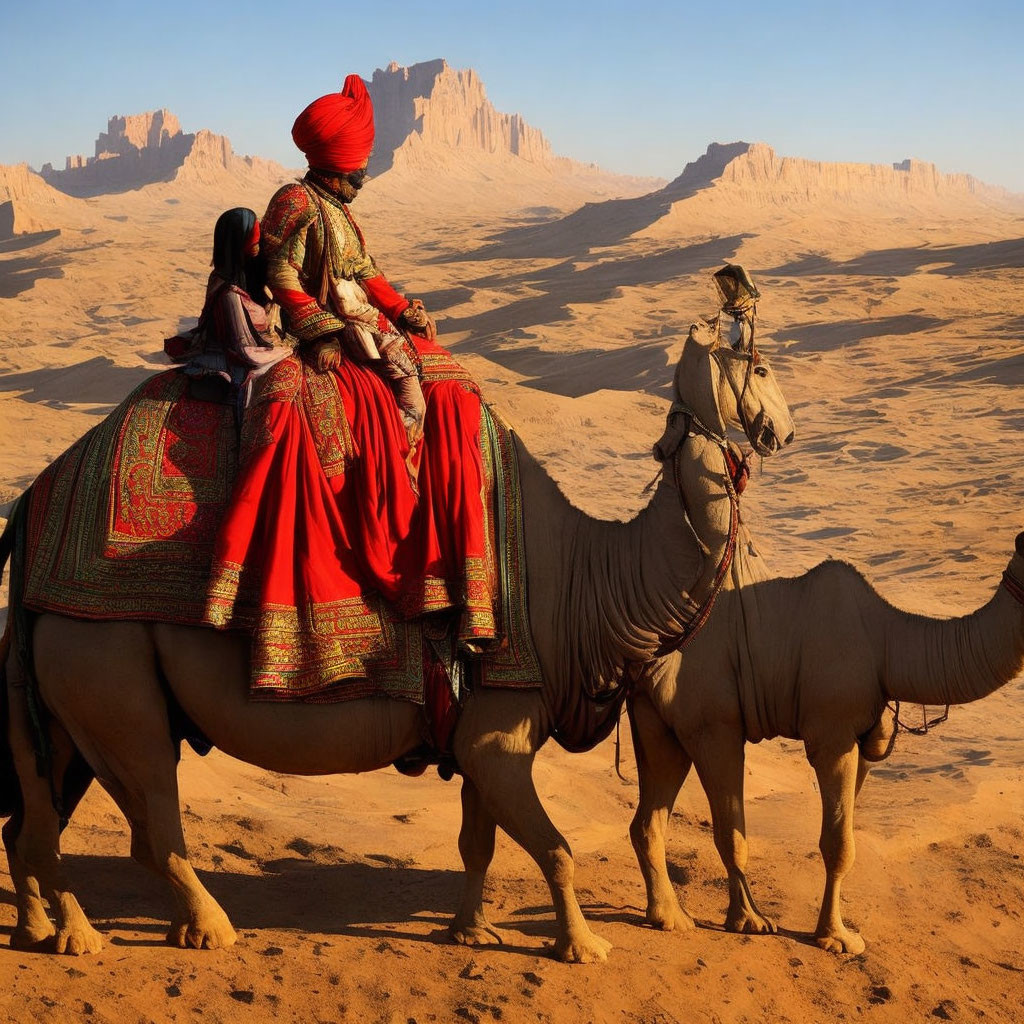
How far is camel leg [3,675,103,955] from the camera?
18.4 ft

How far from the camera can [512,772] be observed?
17.9 ft

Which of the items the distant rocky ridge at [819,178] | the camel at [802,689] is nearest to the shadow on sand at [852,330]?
the camel at [802,689]

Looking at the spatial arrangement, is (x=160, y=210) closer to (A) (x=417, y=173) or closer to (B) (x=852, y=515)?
(A) (x=417, y=173)

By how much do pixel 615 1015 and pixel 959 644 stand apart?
92.9 inches

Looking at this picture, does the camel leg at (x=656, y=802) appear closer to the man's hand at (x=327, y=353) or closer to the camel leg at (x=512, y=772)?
the camel leg at (x=512, y=772)

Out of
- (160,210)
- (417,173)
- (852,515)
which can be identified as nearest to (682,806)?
(852,515)

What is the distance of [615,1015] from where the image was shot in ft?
17.1

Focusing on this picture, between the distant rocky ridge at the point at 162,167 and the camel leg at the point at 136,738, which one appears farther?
the distant rocky ridge at the point at 162,167

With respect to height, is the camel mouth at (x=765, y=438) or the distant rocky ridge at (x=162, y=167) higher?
the distant rocky ridge at (x=162, y=167)

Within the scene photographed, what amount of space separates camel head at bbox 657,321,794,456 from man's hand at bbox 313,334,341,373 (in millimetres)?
1522

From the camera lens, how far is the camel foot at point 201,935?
5586mm

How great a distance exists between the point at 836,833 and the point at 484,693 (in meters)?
1.93

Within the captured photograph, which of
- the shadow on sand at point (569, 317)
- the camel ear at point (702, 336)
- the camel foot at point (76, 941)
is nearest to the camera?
the camel foot at point (76, 941)

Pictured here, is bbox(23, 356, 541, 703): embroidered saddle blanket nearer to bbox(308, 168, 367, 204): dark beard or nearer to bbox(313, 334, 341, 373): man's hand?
bbox(313, 334, 341, 373): man's hand
